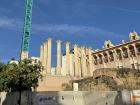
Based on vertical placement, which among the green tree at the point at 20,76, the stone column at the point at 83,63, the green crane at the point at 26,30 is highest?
the green crane at the point at 26,30

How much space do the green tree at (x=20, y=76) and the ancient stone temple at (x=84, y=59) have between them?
2325 cm

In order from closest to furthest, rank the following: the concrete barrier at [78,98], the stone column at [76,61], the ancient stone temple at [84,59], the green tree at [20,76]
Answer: the concrete barrier at [78,98]
the green tree at [20,76]
the ancient stone temple at [84,59]
the stone column at [76,61]

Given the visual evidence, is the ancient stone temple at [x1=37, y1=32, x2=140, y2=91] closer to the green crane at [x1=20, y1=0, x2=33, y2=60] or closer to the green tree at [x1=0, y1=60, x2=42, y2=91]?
the green crane at [x1=20, y1=0, x2=33, y2=60]

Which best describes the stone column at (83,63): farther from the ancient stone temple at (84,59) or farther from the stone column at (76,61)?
the stone column at (76,61)

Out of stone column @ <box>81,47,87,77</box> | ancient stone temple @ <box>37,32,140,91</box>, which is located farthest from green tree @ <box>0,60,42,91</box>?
stone column @ <box>81,47,87,77</box>

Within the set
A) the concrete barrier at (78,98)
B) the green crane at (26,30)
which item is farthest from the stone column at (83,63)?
the concrete barrier at (78,98)

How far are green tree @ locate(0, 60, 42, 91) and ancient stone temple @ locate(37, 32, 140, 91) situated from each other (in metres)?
23.2

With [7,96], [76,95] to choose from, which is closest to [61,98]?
[76,95]

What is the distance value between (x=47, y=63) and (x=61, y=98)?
4247 centimetres

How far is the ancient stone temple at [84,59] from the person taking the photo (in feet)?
201

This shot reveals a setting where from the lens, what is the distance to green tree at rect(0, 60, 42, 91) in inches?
1220

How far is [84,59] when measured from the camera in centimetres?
7456

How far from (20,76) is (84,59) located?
1783 inches

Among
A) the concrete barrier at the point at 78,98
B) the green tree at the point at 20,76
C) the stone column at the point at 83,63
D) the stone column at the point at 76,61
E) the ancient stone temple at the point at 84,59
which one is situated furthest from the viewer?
the stone column at the point at 83,63
